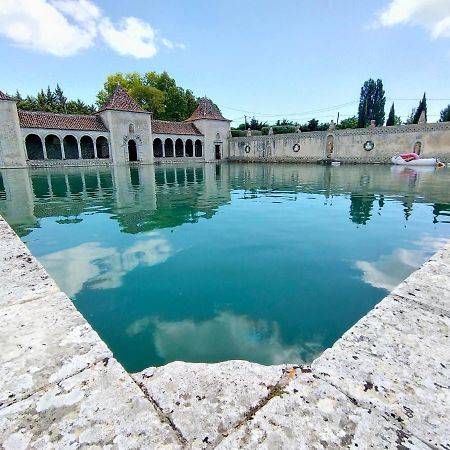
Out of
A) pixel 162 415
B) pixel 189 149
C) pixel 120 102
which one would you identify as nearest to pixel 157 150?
pixel 189 149

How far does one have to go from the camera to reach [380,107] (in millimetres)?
54312

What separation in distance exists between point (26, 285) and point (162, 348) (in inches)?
52.6

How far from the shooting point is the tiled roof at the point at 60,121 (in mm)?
28475

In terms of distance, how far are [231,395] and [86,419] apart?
679mm

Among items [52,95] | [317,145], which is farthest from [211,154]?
[52,95]

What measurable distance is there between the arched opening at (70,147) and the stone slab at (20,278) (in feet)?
113

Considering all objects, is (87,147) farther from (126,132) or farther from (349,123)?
(349,123)

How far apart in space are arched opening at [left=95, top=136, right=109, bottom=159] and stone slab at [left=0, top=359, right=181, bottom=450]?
124 ft

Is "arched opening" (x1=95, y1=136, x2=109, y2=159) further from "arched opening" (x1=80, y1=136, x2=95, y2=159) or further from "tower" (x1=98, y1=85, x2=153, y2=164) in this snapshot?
"tower" (x1=98, y1=85, x2=153, y2=164)

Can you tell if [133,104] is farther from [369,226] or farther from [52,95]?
[369,226]

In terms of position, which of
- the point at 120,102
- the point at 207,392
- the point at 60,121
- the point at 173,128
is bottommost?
the point at 207,392

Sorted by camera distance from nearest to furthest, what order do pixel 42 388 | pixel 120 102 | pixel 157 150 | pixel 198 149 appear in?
pixel 42 388 → pixel 120 102 → pixel 157 150 → pixel 198 149

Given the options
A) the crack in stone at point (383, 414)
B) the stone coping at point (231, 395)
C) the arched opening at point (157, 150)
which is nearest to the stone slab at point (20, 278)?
the stone coping at point (231, 395)

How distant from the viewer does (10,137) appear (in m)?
26.7
